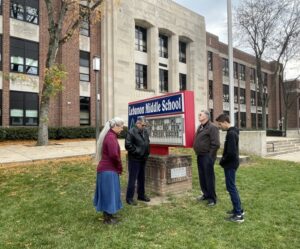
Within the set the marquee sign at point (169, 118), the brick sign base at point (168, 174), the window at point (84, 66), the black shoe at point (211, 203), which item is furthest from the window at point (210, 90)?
the black shoe at point (211, 203)

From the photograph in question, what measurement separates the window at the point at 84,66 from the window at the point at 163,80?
8.45 meters

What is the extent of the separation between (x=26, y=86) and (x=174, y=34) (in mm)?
16292

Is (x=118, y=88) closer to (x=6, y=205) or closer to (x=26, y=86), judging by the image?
(x=26, y=86)

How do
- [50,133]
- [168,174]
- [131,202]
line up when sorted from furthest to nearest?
[50,133] < [168,174] < [131,202]

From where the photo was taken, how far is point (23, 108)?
20406 millimetres

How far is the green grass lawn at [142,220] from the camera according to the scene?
172 inches

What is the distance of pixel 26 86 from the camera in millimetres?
20484

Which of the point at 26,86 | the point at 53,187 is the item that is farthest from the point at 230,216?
the point at 26,86

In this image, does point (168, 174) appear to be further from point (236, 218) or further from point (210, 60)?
point (210, 60)

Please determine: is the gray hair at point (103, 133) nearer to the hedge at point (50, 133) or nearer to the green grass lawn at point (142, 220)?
the green grass lawn at point (142, 220)

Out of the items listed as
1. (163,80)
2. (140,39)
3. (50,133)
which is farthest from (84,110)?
(163,80)

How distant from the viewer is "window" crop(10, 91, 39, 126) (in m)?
20.0

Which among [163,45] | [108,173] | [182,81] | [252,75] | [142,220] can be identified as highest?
[163,45]

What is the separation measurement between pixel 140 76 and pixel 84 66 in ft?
20.1
